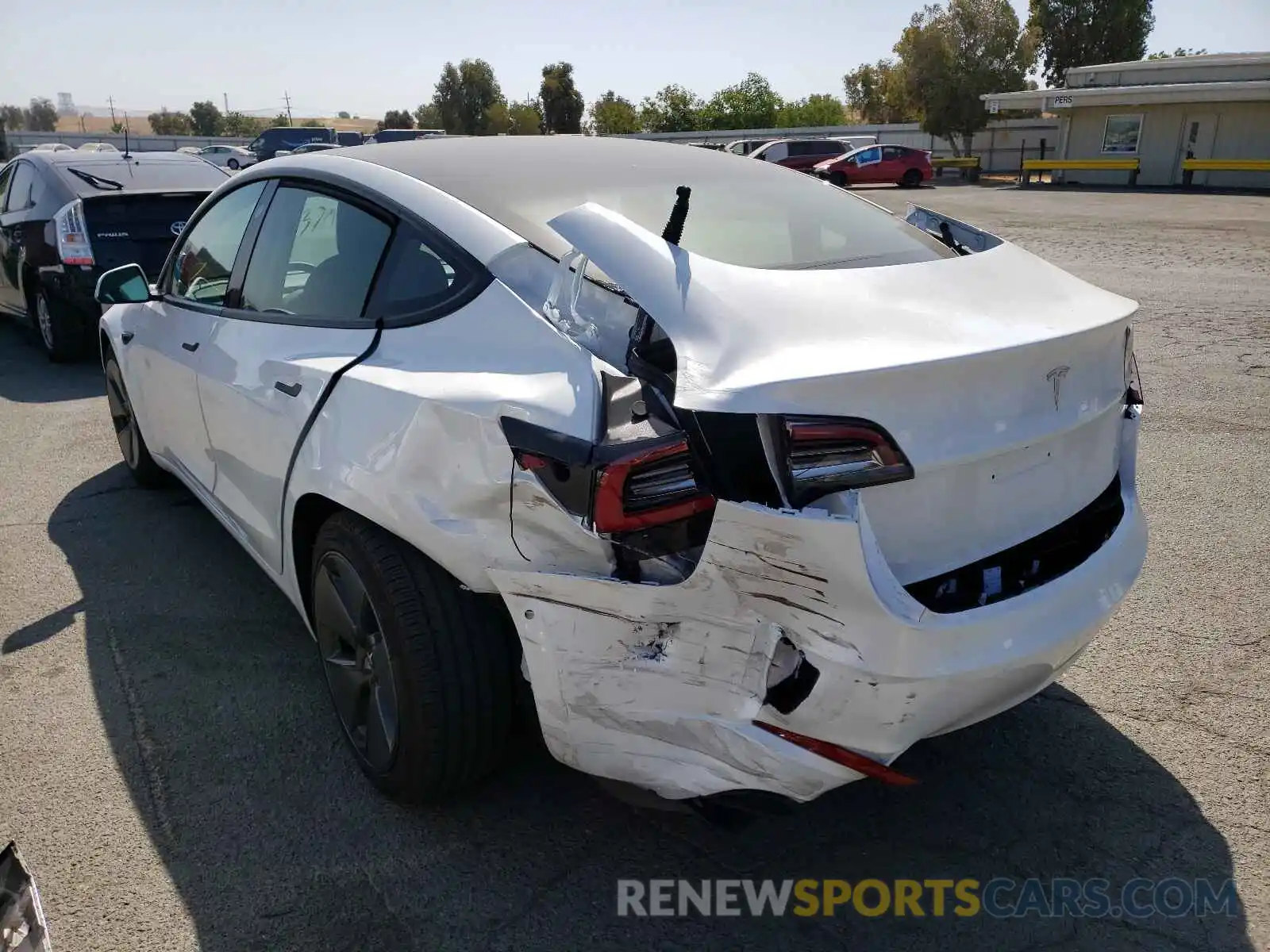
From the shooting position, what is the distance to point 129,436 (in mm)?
5043

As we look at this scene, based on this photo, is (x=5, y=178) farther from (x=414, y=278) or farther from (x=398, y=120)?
(x=398, y=120)

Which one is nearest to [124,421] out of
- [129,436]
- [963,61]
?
[129,436]

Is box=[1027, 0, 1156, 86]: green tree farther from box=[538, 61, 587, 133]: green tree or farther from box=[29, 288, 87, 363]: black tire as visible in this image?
box=[29, 288, 87, 363]: black tire

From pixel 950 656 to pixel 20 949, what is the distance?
66.0 inches

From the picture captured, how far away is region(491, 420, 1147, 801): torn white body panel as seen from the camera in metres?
1.82

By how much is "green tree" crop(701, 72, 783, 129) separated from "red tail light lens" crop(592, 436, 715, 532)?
230 ft

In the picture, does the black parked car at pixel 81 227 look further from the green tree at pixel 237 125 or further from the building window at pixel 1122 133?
the green tree at pixel 237 125

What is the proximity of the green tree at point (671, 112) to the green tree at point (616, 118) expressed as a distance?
74 centimetres

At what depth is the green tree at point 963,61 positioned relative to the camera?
1761 inches

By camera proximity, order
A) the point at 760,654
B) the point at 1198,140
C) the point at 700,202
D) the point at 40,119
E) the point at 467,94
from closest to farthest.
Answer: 1. the point at 760,654
2. the point at 700,202
3. the point at 1198,140
4. the point at 467,94
5. the point at 40,119

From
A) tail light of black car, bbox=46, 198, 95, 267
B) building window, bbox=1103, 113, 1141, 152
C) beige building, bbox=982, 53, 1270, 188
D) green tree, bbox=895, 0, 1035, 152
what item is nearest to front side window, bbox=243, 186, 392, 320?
tail light of black car, bbox=46, 198, 95, 267

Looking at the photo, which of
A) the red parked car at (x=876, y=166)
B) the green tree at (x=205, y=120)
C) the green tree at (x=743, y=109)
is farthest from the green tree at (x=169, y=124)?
the red parked car at (x=876, y=166)

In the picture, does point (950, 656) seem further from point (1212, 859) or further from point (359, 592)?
point (359, 592)

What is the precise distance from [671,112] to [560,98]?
10489mm
